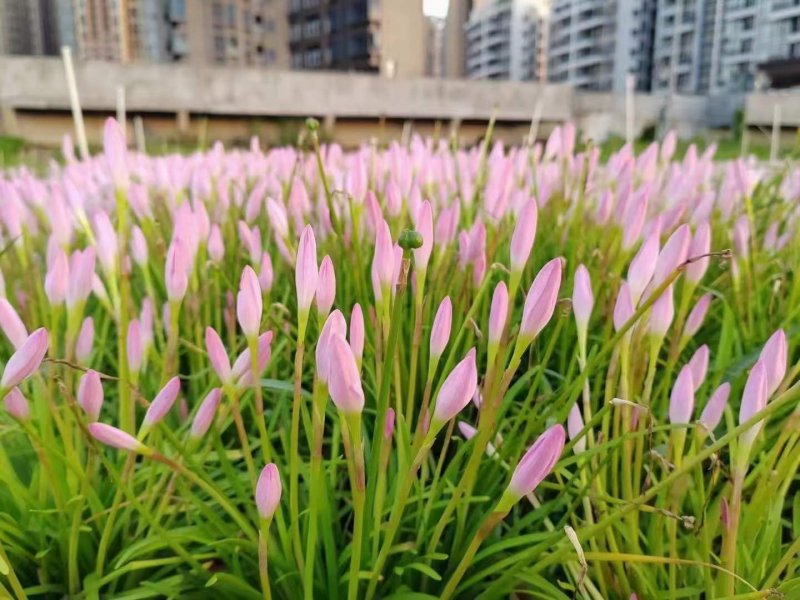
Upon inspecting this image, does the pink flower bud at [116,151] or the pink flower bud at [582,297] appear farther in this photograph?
the pink flower bud at [116,151]

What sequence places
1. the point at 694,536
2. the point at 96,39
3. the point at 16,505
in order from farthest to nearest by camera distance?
the point at 96,39, the point at 16,505, the point at 694,536

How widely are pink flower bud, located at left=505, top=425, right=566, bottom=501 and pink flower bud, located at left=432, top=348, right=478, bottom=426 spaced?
0.06 metres

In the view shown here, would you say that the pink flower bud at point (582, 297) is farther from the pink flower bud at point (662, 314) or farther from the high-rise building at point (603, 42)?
the high-rise building at point (603, 42)

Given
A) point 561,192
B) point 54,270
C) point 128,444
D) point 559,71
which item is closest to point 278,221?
point 54,270

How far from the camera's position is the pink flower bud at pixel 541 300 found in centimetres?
47

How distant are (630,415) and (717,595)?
19 cm

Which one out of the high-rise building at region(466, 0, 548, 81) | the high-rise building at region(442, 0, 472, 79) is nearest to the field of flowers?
the high-rise building at region(466, 0, 548, 81)

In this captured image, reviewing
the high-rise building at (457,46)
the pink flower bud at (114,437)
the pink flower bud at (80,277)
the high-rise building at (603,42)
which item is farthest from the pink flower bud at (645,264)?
the high-rise building at (457,46)

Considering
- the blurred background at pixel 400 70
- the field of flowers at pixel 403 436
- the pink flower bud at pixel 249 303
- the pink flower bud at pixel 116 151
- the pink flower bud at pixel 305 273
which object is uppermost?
the blurred background at pixel 400 70

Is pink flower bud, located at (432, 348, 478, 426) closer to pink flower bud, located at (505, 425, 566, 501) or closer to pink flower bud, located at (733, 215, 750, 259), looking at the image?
pink flower bud, located at (505, 425, 566, 501)

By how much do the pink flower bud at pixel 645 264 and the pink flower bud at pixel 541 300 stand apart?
0.18m

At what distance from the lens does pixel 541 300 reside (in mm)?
473

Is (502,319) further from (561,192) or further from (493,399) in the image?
(561,192)

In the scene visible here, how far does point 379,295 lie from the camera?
60 cm
